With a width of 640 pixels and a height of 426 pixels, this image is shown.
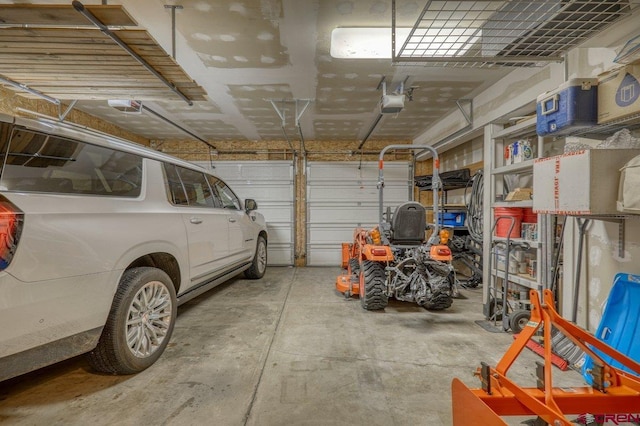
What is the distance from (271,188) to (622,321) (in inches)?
251

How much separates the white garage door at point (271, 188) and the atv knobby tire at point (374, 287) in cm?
375

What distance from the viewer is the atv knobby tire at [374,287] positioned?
3.57m

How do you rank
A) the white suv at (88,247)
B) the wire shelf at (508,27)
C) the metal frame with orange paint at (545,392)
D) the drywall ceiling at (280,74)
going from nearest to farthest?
1. the metal frame with orange paint at (545,392)
2. the white suv at (88,247)
3. the wire shelf at (508,27)
4. the drywall ceiling at (280,74)

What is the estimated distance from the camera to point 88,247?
1.78 metres

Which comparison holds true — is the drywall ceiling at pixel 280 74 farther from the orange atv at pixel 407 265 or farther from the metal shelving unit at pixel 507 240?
the orange atv at pixel 407 265

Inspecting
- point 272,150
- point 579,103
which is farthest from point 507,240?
point 272,150

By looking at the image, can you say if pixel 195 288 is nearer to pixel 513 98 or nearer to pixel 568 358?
pixel 568 358

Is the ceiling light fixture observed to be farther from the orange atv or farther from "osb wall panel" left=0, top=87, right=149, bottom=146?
"osb wall panel" left=0, top=87, right=149, bottom=146

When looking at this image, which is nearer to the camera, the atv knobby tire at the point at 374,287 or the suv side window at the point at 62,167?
the suv side window at the point at 62,167

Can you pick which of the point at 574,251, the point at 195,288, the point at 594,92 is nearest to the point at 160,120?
the point at 195,288

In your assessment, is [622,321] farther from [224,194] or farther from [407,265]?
[224,194]

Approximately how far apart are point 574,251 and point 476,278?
8.58ft

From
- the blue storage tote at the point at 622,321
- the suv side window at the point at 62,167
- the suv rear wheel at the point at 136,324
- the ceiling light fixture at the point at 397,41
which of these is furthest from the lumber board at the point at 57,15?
the blue storage tote at the point at 622,321

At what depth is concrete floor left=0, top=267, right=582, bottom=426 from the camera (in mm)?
1796
